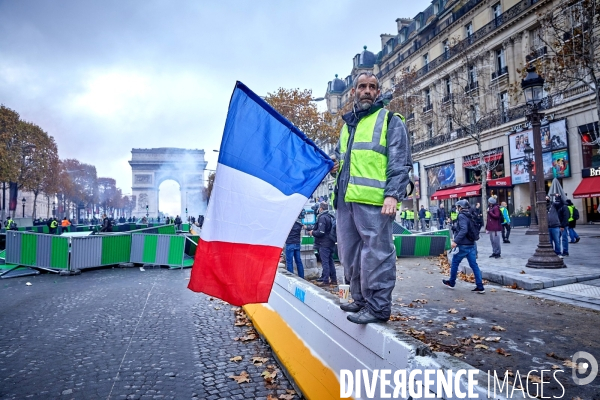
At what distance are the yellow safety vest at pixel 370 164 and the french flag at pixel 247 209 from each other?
1.43ft

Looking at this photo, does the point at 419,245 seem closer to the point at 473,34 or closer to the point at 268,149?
the point at 268,149

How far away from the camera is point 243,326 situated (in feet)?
17.9

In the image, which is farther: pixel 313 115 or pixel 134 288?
pixel 313 115

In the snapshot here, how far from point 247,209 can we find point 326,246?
532cm

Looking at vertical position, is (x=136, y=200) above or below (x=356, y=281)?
above

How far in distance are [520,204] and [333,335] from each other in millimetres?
28937

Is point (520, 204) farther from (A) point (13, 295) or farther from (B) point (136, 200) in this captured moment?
(B) point (136, 200)

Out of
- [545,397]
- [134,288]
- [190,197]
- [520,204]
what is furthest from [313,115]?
[190,197]

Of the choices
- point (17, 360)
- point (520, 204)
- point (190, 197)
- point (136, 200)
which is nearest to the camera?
point (17, 360)

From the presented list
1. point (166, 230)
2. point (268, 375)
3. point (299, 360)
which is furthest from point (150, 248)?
point (299, 360)

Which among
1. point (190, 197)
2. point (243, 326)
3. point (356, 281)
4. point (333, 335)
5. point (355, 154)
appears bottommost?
point (243, 326)

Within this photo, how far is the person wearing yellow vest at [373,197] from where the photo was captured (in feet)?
8.58

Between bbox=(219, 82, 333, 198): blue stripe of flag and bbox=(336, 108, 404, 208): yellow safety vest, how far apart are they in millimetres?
392

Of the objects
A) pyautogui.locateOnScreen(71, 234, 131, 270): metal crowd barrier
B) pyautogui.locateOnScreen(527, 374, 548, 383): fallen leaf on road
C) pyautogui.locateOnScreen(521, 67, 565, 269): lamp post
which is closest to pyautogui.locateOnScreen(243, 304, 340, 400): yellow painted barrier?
pyautogui.locateOnScreen(527, 374, 548, 383): fallen leaf on road
